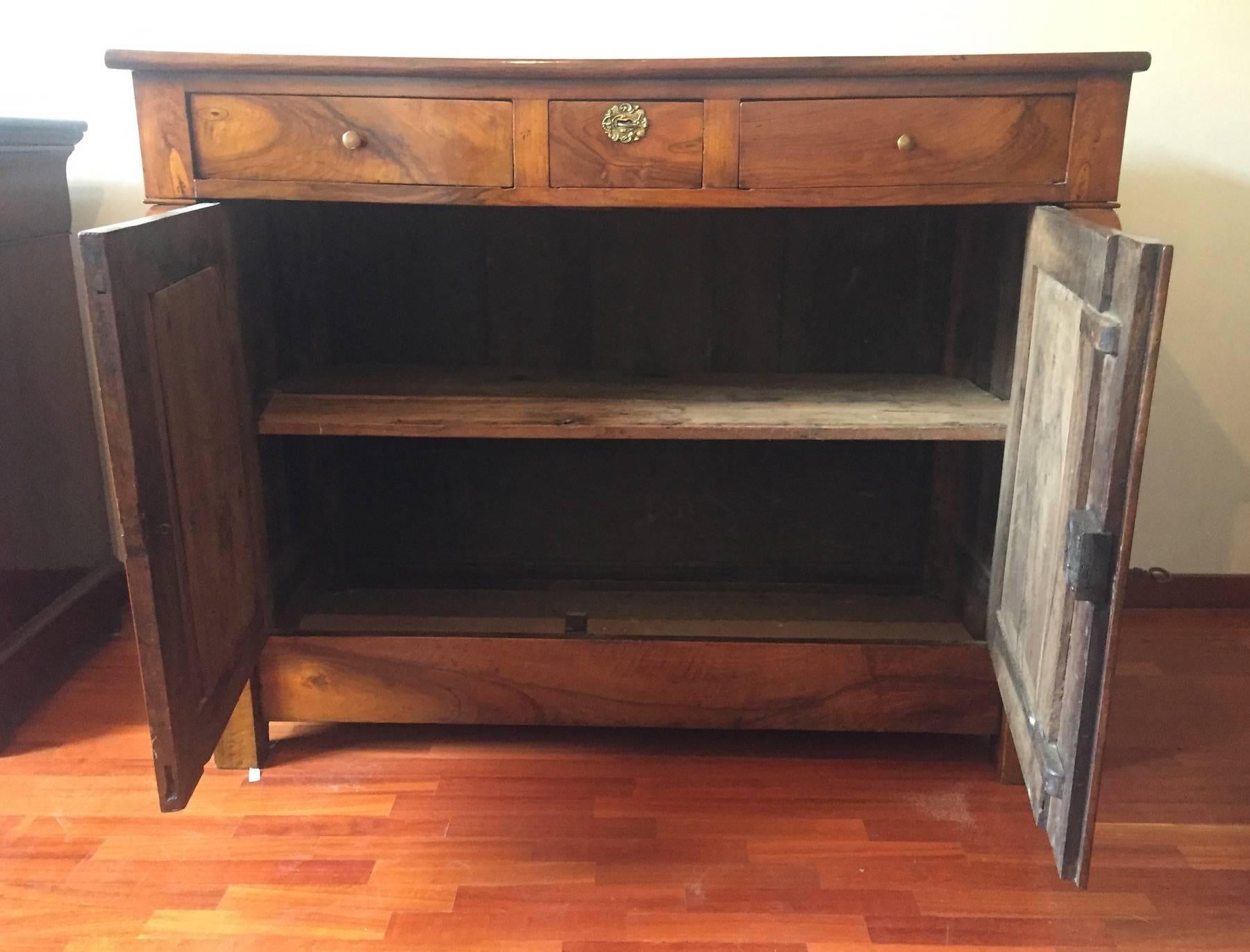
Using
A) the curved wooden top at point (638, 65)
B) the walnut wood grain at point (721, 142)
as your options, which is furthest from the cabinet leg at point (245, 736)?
the walnut wood grain at point (721, 142)

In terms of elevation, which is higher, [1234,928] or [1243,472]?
[1243,472]

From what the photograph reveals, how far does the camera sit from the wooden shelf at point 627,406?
4.19 feet

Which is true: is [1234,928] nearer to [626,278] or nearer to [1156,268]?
[1156,268]

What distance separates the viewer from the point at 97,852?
1230mm

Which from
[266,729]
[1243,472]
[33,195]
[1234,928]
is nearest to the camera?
[1234,928]

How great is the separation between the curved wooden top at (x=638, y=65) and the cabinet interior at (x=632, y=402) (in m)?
0.26

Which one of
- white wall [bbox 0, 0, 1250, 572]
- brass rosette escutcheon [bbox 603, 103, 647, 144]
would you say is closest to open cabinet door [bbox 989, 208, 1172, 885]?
brass rosette escutcheon [bbox 603, 103, 647, 144]

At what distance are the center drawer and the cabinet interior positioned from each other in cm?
20

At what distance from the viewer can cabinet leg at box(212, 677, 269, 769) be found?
137 cm

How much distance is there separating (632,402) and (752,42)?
69 cm

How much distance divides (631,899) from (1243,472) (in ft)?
4.67

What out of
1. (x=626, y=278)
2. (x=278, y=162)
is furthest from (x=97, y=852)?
(x=626, y=278)

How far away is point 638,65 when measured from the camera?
3.76 ft

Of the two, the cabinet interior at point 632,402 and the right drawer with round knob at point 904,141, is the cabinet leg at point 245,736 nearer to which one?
the cabinet interior at point 632,402
